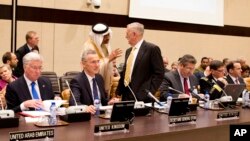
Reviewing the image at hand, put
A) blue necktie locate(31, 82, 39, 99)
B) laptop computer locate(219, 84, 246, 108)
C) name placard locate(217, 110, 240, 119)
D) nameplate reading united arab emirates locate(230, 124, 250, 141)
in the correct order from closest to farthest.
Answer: nameplate reading united arab emirates locate(230, 124, 250, 141) < name placard locate(217, 110, 240, 119) < blue necktie locate(31, 82, 39, 99) < laptop computer locate(219, 84, 246, 108)

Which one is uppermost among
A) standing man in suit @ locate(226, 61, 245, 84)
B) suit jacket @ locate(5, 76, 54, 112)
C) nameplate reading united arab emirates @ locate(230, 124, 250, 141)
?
standing man in suit @ locate(226, 61, 245, 84)

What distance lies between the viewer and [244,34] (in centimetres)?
1187

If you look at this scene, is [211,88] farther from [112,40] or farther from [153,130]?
[112,40]

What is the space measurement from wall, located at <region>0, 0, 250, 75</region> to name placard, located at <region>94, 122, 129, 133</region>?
4.96 metres

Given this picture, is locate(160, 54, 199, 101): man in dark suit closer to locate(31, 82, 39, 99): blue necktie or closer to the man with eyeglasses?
the man with eyeglasses

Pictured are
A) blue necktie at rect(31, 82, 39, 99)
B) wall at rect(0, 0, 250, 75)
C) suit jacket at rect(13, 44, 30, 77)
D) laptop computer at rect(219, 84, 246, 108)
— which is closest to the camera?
blue necktie at rect(31, 82, 39, 99)

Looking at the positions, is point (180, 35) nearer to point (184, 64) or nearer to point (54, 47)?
point (54, 47)

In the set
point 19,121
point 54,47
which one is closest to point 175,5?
point 54,47

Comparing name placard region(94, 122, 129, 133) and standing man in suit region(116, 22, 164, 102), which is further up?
standing man in suit region(116, 22, 164, 102)

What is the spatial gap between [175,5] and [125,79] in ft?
16.8

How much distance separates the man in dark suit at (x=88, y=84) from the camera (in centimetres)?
377

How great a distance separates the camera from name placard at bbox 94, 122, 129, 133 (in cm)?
269

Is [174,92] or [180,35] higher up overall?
[180,35]

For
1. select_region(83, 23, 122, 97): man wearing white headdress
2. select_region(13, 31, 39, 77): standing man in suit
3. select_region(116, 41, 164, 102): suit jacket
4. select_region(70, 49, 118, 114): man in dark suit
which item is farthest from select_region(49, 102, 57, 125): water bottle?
select_region(13, 31, 39, 77): standing man in suit
